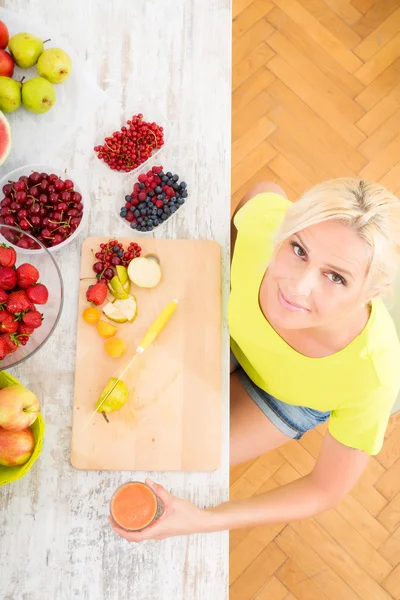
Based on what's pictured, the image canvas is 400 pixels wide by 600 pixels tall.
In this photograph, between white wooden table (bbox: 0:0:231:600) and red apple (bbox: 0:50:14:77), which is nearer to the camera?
white wooden table (bbox: 0:0:231:600)

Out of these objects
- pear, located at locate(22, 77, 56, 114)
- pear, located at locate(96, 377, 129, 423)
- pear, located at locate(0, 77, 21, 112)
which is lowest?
pear, located at locate(96, 377, 129, 423)

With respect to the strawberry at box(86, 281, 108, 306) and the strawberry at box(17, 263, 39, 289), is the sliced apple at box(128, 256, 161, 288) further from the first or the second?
the strawberry at box(17, 263, 39, 289)

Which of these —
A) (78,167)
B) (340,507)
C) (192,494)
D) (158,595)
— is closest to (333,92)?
(78,167)

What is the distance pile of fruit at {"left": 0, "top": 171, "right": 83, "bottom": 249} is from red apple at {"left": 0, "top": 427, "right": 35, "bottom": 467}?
0.35 m

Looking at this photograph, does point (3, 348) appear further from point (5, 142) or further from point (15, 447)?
point (5, 142)

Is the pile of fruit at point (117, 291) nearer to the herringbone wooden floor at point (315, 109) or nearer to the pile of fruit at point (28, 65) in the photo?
the pile of fruit at point (28, 65)

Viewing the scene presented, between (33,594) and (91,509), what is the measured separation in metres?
0.18

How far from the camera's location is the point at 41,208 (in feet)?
3.59

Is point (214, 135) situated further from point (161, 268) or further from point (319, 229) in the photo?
point (319, 229)

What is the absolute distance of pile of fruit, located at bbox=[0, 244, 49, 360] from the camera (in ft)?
3.16

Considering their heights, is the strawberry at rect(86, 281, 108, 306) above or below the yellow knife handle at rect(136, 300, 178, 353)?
below

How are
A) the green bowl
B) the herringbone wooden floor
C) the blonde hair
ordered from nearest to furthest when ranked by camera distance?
1. the blonde hair
2. the green bowl
3. the herringbone wooden floor

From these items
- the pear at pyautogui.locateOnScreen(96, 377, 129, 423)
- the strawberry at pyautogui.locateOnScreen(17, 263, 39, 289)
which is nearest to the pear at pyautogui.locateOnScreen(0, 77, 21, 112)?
the strawberry at pyautogui.locateOnScreen(17, 263, 39, 289)

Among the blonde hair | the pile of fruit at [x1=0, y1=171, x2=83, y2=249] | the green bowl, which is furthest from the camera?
the pile of fruit at [x1=0, y1=171, x2=83, y2=249]
